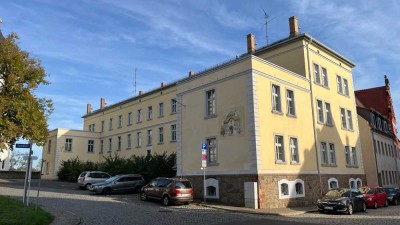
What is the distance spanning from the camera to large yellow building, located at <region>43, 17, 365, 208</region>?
2303cm

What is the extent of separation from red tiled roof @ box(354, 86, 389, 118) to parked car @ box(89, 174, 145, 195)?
3954 centimetres

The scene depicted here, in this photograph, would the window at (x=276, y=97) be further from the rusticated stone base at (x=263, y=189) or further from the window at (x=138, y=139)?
the window at (x=138, y=139)

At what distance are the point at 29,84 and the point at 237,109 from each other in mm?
15881

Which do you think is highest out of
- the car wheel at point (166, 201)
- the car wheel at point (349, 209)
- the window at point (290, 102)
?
the window at point (290, 102)

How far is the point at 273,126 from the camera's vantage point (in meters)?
24.3

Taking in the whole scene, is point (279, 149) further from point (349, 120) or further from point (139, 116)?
point (139, 116)

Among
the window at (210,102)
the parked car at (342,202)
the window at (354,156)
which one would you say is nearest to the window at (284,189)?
the parked car at (342,202)

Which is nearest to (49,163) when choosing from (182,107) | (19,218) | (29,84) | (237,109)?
(29,84)

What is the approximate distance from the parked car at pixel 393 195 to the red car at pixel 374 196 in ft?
5.32

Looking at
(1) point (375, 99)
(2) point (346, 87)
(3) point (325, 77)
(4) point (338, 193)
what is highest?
(1) point (375, 99)

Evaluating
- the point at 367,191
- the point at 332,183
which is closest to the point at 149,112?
the point at 332,183

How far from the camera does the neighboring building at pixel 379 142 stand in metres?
39.5

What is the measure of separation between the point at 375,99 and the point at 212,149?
41.4 metres

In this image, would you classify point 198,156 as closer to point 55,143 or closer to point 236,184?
point 236,184
